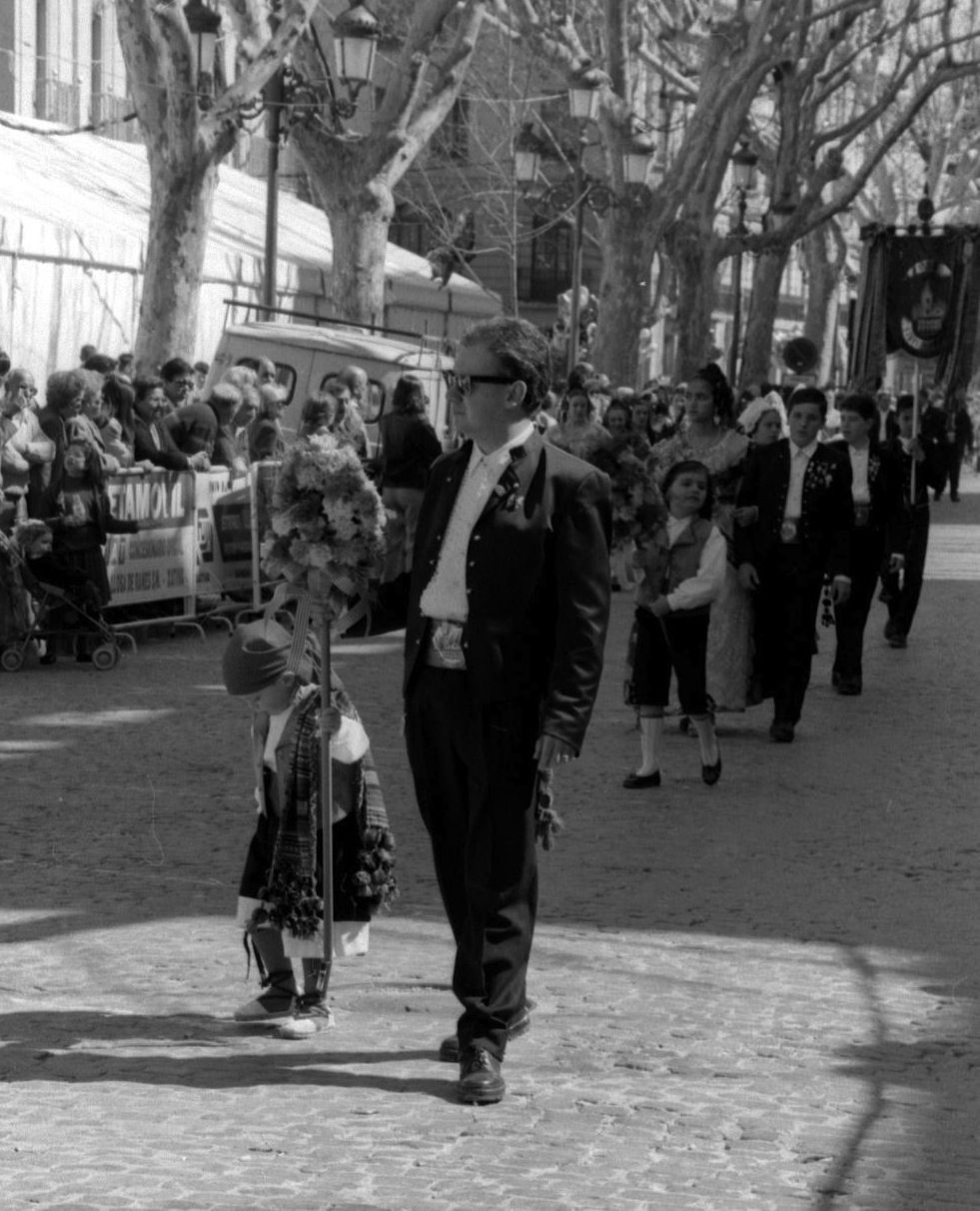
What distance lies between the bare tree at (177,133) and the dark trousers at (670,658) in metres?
11.9

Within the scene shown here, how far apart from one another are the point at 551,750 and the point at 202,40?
675 inches

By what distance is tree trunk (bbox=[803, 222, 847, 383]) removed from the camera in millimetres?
59438

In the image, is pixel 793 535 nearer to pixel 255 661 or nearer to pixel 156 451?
pixel 156 451

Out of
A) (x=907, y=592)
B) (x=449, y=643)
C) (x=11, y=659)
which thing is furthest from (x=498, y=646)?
(x=907, y=592)

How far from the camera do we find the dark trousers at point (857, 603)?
47.6 ft

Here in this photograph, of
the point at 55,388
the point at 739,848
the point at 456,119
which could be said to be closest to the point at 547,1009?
the point at 739,848

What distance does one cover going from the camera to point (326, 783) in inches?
245

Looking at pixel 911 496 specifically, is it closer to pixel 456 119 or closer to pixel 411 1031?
pixel 411 1031

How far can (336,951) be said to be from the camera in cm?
639

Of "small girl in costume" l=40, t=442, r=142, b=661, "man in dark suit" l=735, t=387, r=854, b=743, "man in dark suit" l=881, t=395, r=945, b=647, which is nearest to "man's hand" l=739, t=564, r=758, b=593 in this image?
"man in dark suit" l=735, t=387, r=854, b=743

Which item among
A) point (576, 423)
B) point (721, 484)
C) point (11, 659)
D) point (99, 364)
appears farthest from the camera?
point (576, 423)

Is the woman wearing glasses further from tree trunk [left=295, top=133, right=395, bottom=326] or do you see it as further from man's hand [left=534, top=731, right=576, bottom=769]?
tree trunk [left=295, top=133, right=395, bottom=326]

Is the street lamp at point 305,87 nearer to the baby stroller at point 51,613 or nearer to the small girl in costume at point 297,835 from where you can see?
the baby stroller at point 51,613

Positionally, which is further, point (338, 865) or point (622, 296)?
point (622, 296)
